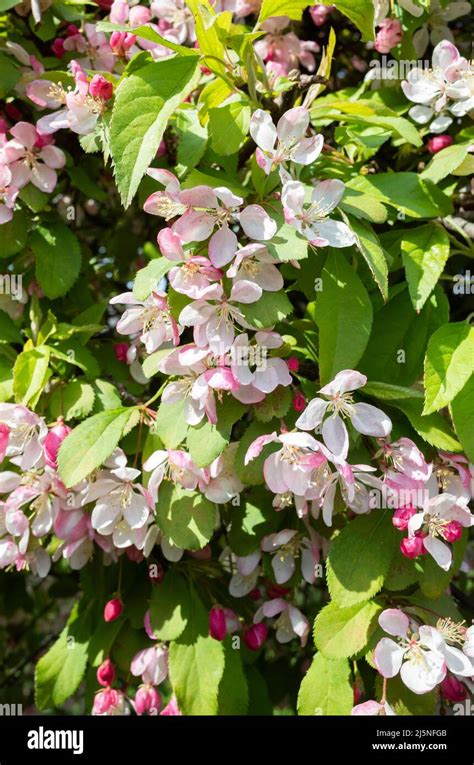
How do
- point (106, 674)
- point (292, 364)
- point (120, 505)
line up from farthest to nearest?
point (106, 674), point (120, 505), point (292, 364)

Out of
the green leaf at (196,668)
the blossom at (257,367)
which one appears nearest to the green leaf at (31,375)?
the blossom at (257,367)

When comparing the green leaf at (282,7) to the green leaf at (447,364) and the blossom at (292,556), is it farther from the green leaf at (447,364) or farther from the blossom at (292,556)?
the blossom at (292,556)

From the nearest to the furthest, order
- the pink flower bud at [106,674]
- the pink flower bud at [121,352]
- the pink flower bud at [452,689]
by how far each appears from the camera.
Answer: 1. the pink flower bud at [452,689]
2. the pink flower bud at [106,674]
3. the pink flower bud at [121,352]

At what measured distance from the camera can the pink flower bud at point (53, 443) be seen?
4.34ft

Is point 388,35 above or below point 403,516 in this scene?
above

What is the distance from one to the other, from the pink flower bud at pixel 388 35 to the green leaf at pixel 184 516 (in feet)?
3.20

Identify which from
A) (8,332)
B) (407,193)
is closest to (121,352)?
(8,332)

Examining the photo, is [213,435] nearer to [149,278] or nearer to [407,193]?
[149,278]

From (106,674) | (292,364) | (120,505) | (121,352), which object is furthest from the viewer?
(121,352)

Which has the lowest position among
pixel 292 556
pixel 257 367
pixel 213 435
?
pixel 292 556

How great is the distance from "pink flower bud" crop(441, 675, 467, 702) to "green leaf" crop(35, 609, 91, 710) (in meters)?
0.74

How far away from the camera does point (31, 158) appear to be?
1491 millimetres

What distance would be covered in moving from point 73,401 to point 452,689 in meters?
0.83

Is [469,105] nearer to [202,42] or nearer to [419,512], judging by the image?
[202,42]
